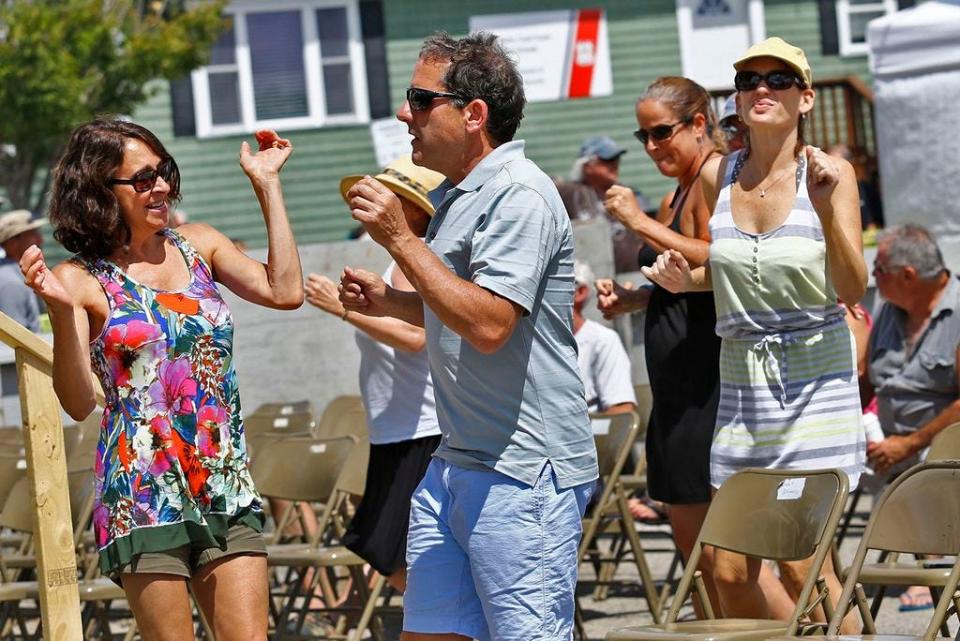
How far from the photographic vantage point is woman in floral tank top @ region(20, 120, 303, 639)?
4.14 metres

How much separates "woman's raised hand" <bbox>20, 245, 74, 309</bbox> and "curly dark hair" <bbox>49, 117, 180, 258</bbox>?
33 centimetres

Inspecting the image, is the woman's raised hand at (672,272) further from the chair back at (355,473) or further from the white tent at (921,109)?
the white tent at (921,109)

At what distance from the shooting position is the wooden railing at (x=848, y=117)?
56.8 feet

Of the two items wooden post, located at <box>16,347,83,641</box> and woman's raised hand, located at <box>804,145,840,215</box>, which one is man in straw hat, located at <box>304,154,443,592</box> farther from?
woman's raised hand, located at <box>804,145,840,215</box>

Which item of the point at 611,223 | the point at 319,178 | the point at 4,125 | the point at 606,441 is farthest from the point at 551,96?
the point at 606,441

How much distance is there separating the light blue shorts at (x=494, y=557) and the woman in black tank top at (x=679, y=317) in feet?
4.95

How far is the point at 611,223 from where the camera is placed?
11.6 m

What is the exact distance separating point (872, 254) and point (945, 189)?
961 mm

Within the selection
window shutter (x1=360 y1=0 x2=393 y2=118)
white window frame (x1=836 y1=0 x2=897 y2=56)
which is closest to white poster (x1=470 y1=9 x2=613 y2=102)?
window shutter (x1=360 y1=0 x2=393 y2=118)

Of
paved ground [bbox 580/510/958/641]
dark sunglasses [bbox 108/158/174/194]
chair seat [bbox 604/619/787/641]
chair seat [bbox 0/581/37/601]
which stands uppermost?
dark sunglasses [bbox 108/158/174/194]

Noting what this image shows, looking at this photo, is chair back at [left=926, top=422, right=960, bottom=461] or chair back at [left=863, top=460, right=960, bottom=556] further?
chair back at [left=926, top=422, right=960, bottom=461]

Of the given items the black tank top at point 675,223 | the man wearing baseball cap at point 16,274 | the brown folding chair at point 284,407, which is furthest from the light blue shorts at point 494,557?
the man wearing baseball cap at point 16,274

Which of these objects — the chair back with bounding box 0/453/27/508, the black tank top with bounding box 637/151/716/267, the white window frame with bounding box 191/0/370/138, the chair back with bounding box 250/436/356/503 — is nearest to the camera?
the black tank top with bounding box 637/151/716/267

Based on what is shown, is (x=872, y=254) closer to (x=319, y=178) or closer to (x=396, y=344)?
(x=396, y=344)
